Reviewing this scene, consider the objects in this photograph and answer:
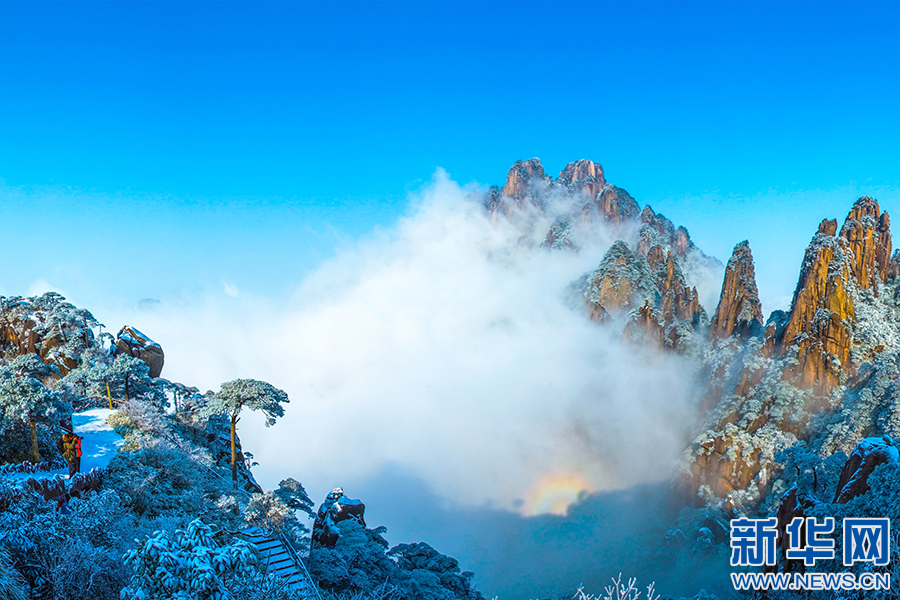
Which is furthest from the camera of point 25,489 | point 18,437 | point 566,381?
point 566,381

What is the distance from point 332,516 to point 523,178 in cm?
16738

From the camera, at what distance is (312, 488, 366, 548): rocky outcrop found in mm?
30703

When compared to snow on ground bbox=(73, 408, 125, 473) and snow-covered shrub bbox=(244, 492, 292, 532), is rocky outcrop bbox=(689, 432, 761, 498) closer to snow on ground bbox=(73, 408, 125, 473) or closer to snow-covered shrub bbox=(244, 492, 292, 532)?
snow-covered shrub bbox=(244, 492, 292, 532)

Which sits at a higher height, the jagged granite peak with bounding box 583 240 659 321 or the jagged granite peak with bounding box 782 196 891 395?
the jagged granite peak with bounding box 583 240 659 321

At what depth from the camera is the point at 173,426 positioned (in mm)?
38781

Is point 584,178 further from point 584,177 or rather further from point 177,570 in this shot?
point 177,570

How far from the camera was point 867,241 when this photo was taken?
194 feet

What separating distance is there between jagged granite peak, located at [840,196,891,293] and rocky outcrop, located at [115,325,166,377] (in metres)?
86.2

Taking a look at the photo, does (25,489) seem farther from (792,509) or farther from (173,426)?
(792,509)

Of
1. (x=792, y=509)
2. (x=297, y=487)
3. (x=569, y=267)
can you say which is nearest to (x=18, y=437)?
(x=297, y=487)

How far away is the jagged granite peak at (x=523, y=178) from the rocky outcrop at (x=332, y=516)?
162 metres

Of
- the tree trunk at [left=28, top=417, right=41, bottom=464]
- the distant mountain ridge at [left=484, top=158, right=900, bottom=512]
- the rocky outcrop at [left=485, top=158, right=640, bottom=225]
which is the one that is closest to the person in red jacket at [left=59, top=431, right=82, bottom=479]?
the tree trunk at [left=28, top=417, right=41, bottom=464]

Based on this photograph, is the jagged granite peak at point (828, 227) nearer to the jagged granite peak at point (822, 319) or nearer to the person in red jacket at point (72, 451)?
the jagged granite peak at point (822, 319)

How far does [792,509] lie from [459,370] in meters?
143
